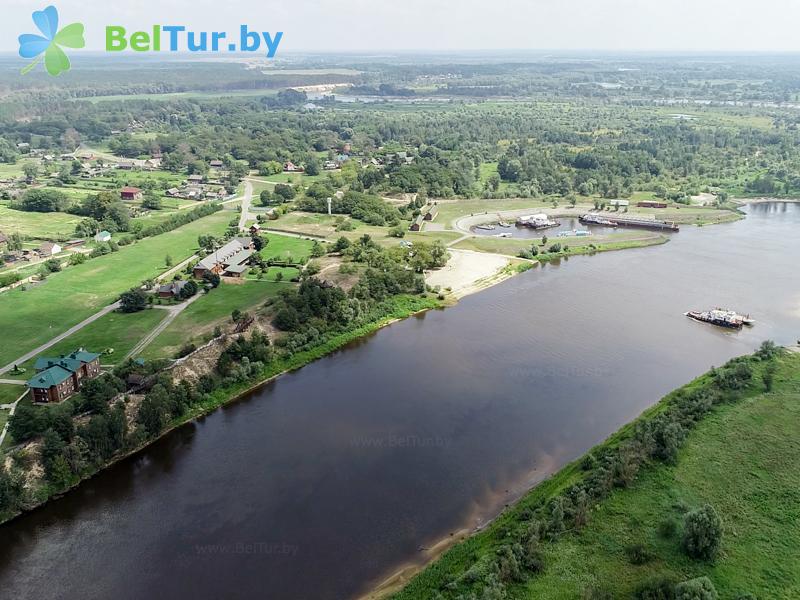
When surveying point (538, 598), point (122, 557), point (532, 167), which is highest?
point (532, 167)

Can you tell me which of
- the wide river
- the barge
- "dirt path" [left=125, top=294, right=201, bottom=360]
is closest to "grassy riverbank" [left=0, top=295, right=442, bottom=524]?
the wide river

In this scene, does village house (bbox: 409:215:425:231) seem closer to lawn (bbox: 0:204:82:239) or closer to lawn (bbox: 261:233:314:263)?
lawn (bbox: 261:233:314:263)

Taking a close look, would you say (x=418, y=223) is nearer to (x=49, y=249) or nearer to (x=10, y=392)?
(x=49, y=249)

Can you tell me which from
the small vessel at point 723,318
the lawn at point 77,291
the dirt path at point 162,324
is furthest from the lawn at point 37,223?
the small vessel at point 723,318

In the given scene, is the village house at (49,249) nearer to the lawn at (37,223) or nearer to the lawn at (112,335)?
the lawn at (37,223)

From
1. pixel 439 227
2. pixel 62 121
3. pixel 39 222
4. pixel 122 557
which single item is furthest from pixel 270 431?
pixel 62 121

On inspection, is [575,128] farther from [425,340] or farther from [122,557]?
[122,557]
